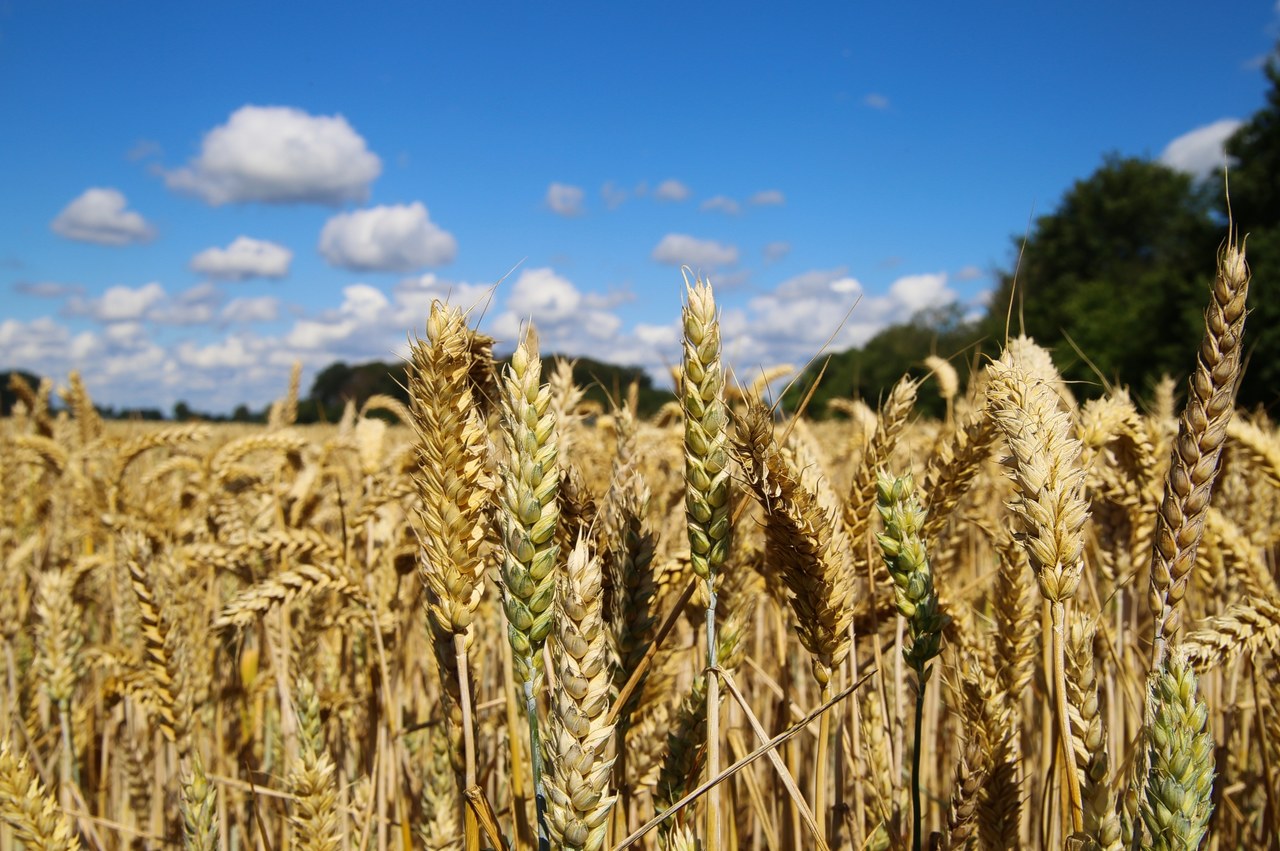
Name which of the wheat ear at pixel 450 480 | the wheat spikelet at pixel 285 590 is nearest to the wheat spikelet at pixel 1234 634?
the wheat ear at pixel 450 480

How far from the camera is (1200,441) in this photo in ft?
3.45

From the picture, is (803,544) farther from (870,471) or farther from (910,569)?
(870,471)

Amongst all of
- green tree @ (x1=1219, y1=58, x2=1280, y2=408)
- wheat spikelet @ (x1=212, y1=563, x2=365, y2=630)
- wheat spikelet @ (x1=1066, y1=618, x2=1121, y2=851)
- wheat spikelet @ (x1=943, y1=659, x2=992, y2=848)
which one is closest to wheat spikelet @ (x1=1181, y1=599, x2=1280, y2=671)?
wheat spikelet @ (x1=1066, y1=618, x2=1121, y2=851)

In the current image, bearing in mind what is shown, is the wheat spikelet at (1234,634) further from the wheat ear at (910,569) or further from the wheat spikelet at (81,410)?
the wheat spikelet at (81,410)

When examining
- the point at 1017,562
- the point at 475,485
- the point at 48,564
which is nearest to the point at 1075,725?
the point at 1017,562

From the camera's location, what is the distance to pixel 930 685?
2.62 metres

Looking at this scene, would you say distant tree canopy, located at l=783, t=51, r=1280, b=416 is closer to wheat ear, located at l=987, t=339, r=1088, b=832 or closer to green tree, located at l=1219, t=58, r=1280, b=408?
→ green tree, located at l=1219, t=58, r=1280, b=408

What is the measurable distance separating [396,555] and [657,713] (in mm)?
912

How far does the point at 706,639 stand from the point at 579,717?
1.49 ft

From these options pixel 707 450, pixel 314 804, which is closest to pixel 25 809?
pixel 314 804

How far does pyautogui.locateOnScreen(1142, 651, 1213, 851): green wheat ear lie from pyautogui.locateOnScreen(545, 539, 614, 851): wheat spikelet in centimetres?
61

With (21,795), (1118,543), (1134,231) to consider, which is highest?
(1134,231)

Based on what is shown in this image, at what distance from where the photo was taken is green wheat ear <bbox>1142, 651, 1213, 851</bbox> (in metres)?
0.91

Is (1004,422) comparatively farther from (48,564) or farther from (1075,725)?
(48,564)
